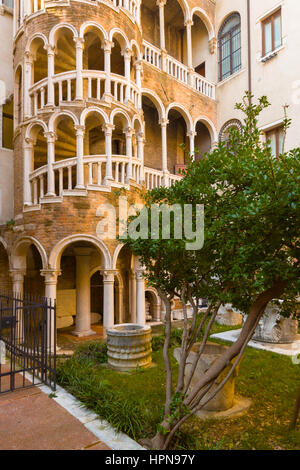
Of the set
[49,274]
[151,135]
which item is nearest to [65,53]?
[151,135]

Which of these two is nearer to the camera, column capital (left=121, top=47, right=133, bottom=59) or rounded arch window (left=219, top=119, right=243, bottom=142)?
column capital (left=121, top=47, right=133, bottom=59)

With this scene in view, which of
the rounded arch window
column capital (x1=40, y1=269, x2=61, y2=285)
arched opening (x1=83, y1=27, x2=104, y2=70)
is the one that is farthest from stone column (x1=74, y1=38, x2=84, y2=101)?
the rounded arch window

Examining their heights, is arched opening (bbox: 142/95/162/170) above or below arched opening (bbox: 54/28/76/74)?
below

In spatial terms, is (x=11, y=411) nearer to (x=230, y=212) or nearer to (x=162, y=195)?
(x=162, y=195)

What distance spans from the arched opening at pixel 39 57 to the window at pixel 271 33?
9.54 meters

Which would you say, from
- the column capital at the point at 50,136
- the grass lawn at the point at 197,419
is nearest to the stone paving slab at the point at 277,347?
the grass lawn at the point at 197,419

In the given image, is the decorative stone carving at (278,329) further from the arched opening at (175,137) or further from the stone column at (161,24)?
the stone column at (161,24)

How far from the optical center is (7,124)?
12961 millimetres

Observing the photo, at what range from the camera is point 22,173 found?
1104cm

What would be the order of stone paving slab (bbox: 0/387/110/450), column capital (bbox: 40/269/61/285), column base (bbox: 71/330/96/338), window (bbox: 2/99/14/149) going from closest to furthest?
stone paving slab (bbox: 0/387/110/450)
column capital (bbox: 40/269/61/285)
column base (bbox: 71/330/96/338)
window (bbox: 2/99/14/149)

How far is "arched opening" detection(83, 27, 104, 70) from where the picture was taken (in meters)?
10.4

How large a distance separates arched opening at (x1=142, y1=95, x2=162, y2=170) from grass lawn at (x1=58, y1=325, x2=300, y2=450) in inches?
398

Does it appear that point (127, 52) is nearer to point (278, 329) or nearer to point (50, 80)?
point (50, 80)

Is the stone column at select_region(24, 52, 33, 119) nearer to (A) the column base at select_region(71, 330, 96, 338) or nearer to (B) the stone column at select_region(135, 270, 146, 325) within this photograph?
(B) the stone column at select_region(135, 270, 146, 325)
